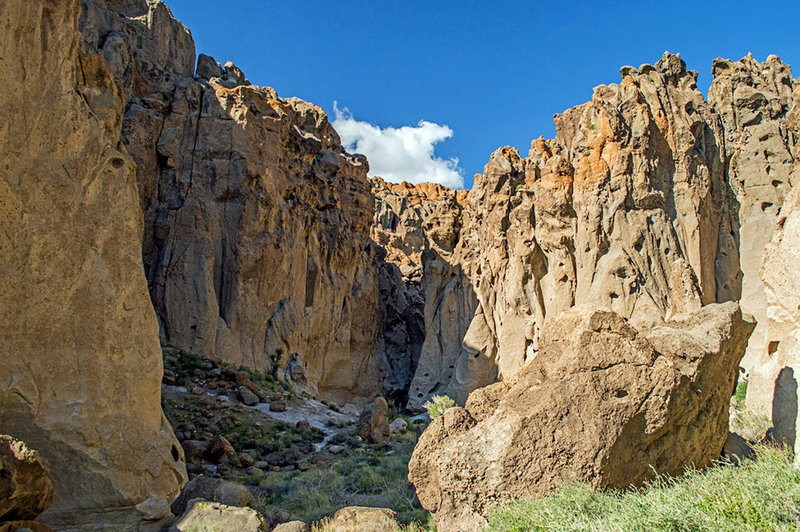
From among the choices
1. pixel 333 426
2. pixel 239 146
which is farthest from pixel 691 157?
pixel 239 146

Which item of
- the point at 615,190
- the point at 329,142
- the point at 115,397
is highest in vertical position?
the point at 329,142

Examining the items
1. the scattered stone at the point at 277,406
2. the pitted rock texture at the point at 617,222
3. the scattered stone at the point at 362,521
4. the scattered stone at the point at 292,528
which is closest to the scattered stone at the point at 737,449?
the scattered stone at the point at 362,521

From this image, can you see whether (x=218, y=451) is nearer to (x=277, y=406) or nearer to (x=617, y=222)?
(x=277, y=406)

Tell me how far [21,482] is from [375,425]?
1222 cm

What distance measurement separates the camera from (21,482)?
5168mm

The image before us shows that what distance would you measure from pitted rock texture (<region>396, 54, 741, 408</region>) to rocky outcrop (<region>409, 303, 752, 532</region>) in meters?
17.6

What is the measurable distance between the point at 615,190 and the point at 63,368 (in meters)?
23.6

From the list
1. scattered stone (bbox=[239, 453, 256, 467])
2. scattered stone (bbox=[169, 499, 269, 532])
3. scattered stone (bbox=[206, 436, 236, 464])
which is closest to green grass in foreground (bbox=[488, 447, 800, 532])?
scattered stone (bbox=[169, 499, 269, 532])

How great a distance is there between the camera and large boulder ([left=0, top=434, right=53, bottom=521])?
16.5 feet

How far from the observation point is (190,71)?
30.4 m

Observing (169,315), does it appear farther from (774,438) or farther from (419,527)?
(774,438)

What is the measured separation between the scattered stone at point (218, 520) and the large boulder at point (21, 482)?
1.63 m

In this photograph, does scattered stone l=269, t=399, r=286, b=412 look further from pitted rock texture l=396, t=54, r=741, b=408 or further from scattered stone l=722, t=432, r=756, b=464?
scattered stone l=722, t=432, r=756, b=464

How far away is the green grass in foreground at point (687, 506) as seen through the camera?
4.29 m
